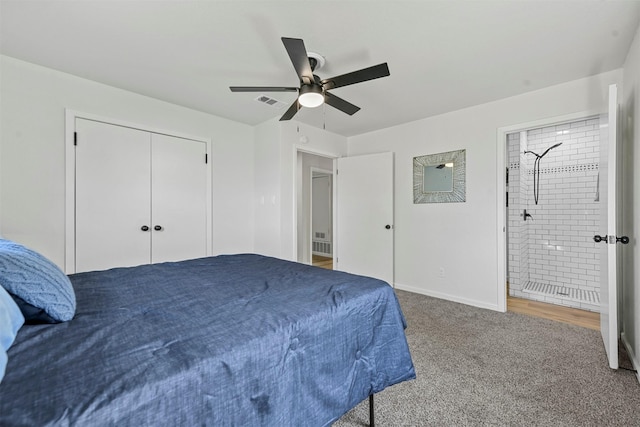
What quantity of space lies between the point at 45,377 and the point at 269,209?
124 inches

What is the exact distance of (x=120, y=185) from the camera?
9.67ft

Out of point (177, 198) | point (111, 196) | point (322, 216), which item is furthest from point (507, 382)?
point (322, 216)

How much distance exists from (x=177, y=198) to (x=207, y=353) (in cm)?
293

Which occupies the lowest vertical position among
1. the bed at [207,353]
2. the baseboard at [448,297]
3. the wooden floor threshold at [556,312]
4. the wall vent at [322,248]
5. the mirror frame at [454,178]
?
the wooden floor threshold at [556,312]

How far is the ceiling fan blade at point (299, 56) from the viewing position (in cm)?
157

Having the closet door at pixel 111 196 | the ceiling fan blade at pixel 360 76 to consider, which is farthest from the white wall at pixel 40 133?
the ceiling fan blade at pixel 360 76

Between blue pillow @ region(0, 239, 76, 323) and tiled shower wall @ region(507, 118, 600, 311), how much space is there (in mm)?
4547

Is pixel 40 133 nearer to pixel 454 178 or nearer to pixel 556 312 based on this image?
pixel 454 178

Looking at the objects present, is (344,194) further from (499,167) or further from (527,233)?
(527,233)

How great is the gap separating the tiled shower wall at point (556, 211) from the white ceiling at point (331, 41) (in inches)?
59.6

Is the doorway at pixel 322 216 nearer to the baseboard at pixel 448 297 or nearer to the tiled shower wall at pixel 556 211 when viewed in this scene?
the baseboard at pixel 448 297

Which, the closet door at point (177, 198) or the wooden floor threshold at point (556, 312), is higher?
the closet door at point (177, 198)

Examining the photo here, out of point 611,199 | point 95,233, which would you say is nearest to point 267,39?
point 95,233

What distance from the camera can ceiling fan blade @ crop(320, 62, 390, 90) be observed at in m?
1.75
